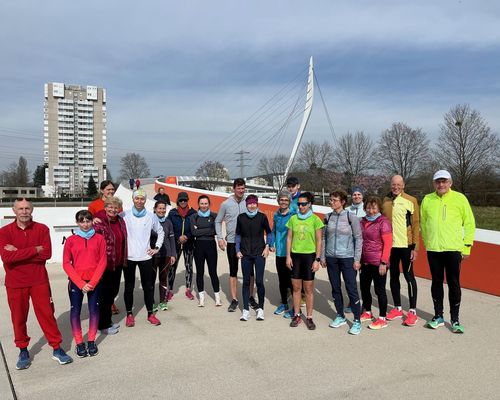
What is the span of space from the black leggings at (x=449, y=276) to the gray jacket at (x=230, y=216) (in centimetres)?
251

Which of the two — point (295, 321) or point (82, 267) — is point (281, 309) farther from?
point (82, 267)

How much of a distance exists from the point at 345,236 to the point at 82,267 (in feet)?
9.42

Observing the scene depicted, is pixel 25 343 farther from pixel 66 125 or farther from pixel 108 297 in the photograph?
pixel 66 125

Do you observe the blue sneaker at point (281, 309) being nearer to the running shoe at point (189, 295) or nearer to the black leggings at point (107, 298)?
the running shoe at point (189, 295)

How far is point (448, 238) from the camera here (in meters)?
4.52

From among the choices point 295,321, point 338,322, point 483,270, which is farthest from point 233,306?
point 483,270

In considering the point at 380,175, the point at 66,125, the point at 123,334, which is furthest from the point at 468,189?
the point at 66,125

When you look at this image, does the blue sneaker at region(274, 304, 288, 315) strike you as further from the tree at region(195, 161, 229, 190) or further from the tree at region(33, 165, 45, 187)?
the tree at region(33, 165, 45, 187)

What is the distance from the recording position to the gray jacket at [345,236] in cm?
467

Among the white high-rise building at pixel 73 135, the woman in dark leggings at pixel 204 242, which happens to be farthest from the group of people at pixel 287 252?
the white high-rise building at pixel 73 135

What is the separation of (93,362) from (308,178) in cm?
4882

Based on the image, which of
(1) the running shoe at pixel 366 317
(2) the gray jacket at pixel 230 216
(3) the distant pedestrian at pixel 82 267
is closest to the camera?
(3) the distant pedestrian at pixel 82 267

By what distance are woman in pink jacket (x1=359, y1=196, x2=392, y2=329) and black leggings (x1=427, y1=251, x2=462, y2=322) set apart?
544 mm

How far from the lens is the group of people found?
12.6ft
